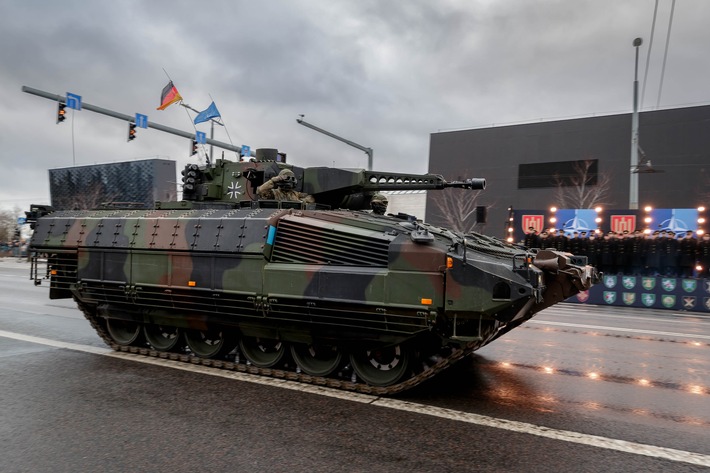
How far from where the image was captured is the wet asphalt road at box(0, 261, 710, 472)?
4.33 m

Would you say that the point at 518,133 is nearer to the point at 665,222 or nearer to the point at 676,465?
the point at 665,222

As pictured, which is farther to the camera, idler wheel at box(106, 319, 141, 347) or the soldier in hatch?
idler wheel at box(106, 319, 141, 347)

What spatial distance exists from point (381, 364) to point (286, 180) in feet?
9.95

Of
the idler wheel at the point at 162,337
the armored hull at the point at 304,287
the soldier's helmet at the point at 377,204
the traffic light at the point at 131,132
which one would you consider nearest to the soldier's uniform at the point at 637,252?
the armored hull at the point at 304,287

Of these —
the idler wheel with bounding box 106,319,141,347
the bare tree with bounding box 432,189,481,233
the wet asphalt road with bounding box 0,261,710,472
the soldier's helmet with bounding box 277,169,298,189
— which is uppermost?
the bare tree with bounding box 432,189,481,233

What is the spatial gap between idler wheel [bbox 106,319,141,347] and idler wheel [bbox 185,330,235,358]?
114 cm

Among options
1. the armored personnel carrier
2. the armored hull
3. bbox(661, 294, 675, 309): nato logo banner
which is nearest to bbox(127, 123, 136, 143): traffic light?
the armored personnel carrier

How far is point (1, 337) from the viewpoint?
30.5ft

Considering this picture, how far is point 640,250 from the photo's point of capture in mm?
19375

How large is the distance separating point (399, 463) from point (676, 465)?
2.22 metres

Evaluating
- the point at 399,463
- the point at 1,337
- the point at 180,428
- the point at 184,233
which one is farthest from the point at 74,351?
the point at 399,463

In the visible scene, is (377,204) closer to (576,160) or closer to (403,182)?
(403,182)

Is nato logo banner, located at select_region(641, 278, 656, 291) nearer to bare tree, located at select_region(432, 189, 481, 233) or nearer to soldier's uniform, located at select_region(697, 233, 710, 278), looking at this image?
soldier's uniform, located at select_region(697, 233, 710, 278)

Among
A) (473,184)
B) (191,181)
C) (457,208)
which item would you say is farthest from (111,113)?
(457,208)
